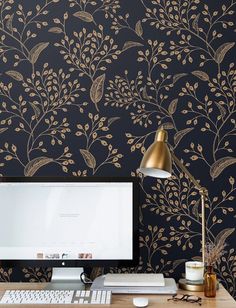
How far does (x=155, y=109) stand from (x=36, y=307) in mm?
1055

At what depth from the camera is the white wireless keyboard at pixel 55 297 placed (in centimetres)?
203

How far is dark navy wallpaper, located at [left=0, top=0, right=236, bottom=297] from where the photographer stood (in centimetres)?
250

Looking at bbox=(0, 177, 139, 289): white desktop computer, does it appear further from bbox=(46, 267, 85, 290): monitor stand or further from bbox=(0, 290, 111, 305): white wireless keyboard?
bbox=(0, 290, 111, 305): white wireless keyboard

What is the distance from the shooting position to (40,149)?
2.52m

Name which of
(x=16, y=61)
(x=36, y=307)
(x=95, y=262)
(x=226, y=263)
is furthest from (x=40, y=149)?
(x=226, y=263)

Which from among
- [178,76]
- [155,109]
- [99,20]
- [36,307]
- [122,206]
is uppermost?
[99,20]

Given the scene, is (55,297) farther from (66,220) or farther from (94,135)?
(94,135)

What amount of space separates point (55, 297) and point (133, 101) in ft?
3.17

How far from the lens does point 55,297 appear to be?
207cm

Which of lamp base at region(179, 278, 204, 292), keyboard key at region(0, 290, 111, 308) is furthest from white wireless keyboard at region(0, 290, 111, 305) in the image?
lamp base at region(179, 278, 204, 292)

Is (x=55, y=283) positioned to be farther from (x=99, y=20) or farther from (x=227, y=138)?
(x=99, y=20)

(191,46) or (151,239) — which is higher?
(191,46)

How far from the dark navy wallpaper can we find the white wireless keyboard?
14.7 inches

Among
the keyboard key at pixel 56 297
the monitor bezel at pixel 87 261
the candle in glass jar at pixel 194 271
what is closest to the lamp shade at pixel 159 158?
the monitor bezel at pixel 87 261
